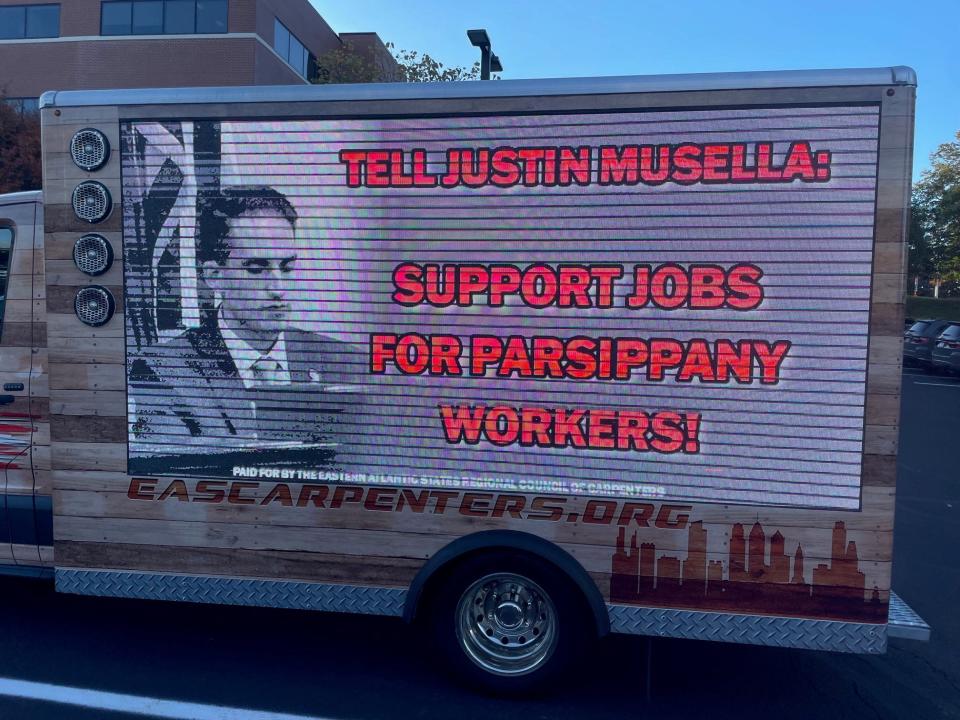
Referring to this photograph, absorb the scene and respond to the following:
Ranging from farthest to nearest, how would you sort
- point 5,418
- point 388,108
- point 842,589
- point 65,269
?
1. point 5,418
2. point 65,269
3. point 388,108
4. point 842,589

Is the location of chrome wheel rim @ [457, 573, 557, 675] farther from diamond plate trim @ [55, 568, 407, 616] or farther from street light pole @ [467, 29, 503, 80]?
street light pole @ [467, 29, 503, 80]

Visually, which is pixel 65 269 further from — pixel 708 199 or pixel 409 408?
pixel 708 199

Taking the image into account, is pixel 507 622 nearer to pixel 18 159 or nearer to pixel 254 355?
pixel 254 355

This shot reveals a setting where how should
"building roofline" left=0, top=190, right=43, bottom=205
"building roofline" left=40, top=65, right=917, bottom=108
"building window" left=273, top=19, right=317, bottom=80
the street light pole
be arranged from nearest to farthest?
"building roofline" left=40, top=65, right=917, bottom=108 < "building roofline" left=0, top=190, right=43, bottom=205 < the street light pole < "building window" left=273, top=19, right=317, bottom=80

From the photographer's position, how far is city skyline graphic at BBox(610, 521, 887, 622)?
364cm

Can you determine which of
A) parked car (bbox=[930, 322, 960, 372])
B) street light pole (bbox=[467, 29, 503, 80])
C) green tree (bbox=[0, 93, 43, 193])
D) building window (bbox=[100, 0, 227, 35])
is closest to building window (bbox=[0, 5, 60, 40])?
building window (bbox=[100, 0, 227, 35])

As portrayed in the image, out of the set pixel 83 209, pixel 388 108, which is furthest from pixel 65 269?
pixel 388 108

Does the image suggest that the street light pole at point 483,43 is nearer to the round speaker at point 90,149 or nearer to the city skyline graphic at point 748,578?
the round speaker at point 90,149

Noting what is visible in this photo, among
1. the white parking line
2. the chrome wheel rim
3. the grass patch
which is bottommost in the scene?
the white parking line

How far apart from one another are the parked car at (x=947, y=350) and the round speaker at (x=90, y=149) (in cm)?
2307

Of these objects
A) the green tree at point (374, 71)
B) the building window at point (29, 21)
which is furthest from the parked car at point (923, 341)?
the building window at point (29, 21)

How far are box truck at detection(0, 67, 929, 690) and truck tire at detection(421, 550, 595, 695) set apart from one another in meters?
0.02

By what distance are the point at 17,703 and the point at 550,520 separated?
110 inches

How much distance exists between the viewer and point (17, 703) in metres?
3.83
